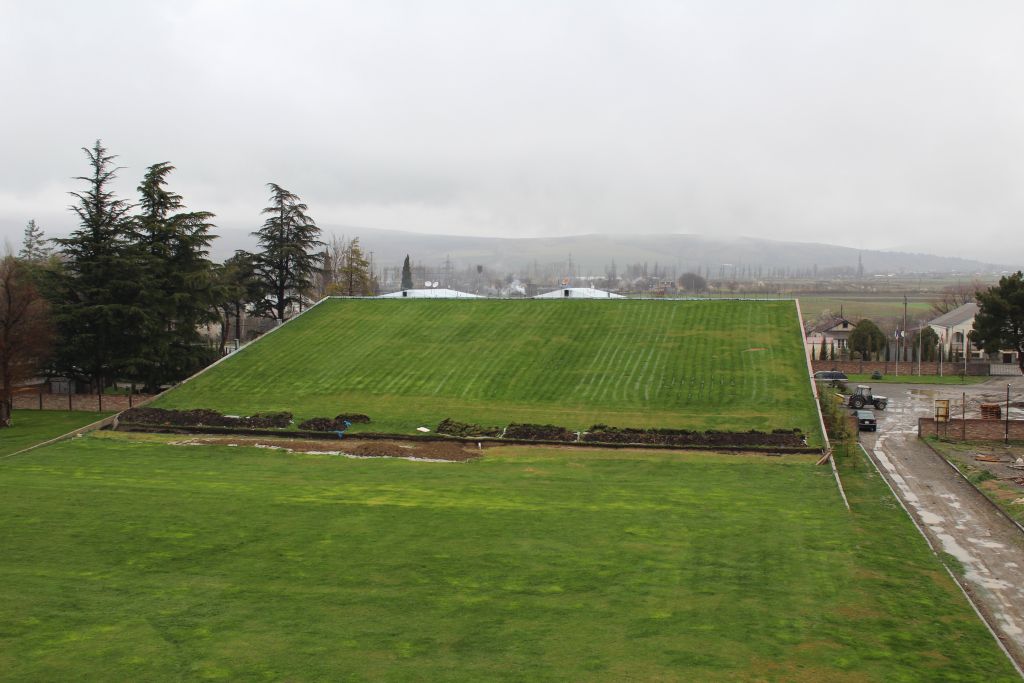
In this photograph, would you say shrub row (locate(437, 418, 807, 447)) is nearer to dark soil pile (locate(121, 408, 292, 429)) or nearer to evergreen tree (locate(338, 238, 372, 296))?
dark soil pile (locate(121, 408, 292, 429))

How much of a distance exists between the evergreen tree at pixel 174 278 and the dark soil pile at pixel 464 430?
16.0 metres

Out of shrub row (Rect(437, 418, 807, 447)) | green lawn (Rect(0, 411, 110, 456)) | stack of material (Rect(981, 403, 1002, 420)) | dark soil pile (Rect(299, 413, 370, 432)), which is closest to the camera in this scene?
shrub row (Rect(437, 418, 807, 447))

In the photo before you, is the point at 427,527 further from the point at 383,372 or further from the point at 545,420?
the point at 383,372

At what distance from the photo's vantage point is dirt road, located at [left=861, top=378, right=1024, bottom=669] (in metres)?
14.3

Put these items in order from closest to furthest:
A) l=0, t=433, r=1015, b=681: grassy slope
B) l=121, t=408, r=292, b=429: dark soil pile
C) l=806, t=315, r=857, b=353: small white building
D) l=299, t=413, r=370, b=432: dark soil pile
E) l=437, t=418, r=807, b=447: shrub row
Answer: l=0, t=433, r=1015, b=681: grassy slope → l=437, t=418, r=807, b=447: shrub row → l=299, t=413, r=370, b=432: dark soil pile → l=121, t=408, r=292, b=429: dark soil pile → l=806, t=315, r=857, b=353: small white building

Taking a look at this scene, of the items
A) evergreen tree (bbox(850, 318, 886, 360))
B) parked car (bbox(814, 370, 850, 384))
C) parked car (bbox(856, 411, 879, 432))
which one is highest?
evergreen tree (bbox(850, 318, 886, 360))

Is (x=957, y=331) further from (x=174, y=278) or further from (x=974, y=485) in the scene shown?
(x=174, y=278)

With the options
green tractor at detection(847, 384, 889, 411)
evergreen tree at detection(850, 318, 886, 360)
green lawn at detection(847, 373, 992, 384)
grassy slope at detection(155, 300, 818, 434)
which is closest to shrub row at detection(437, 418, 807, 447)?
grassy slope at detection(155, 300, 818, 434)

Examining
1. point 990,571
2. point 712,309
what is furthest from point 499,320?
point 990,571

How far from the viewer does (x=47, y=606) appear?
13.3 metres

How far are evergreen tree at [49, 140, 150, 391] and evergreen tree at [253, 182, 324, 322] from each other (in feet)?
35.9

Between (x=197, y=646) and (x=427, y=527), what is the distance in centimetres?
650

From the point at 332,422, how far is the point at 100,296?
576 inches

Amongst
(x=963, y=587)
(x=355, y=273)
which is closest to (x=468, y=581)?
(x=963, y=587)
